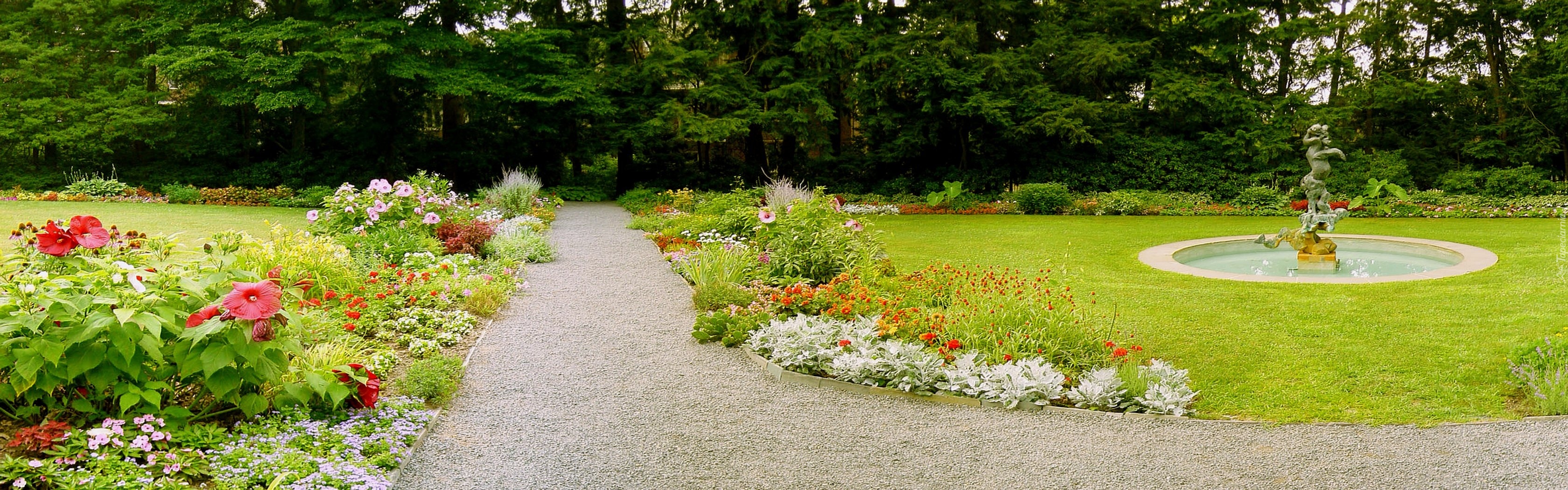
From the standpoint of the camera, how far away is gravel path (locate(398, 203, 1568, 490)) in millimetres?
3373

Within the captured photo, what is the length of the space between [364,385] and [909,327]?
2.87 metres

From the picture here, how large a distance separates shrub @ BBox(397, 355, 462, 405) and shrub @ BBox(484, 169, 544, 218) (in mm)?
8640

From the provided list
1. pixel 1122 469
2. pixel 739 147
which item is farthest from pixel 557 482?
pixel 739 147

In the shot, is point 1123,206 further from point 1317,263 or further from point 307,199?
point 307,199

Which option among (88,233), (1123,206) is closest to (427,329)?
(88,233)

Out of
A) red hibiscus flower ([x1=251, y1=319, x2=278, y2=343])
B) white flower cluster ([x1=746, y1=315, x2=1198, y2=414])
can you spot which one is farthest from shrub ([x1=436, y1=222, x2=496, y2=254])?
red hibiscus flower ([x1=251, y1=319, x2=278, y2=343])

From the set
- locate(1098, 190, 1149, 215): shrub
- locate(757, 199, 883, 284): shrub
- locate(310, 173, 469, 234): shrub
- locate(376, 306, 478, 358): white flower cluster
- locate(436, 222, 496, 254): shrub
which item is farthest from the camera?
locate(1098, 190, 1149, 215): shrub

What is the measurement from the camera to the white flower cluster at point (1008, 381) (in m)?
4.22

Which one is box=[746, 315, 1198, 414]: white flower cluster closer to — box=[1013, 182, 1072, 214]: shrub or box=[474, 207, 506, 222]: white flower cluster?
box=[474, 207, 506, 222]: white flower cluster

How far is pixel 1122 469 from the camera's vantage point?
3.46m

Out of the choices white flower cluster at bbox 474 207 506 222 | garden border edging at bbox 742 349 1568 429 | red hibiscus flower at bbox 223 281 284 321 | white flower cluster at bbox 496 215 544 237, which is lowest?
garden border edging at bbox 742 349 1568 429

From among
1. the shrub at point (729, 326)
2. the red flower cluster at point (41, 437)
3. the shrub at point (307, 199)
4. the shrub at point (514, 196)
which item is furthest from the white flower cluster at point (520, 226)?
the red flower cluster at point (41, 437)

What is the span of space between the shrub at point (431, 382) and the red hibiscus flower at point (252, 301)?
1247 mm

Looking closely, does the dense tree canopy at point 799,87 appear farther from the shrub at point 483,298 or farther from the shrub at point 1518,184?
the shrub at point 483,298
